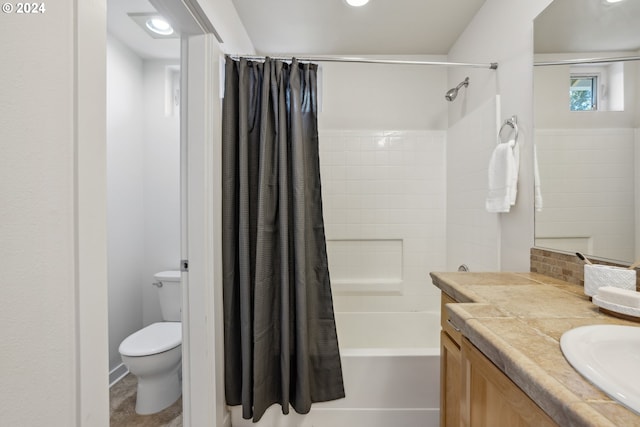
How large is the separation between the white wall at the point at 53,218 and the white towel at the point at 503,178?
1.64 metres

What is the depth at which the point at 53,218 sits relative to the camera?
0.54 meters

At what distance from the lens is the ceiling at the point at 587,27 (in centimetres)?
91

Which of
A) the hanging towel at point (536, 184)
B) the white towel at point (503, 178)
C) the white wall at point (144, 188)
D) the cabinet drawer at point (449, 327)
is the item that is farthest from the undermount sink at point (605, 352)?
the white wall at point (144, 188)

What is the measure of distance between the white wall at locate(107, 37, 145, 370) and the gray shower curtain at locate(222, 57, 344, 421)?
3.93 feet

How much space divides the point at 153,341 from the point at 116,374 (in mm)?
670

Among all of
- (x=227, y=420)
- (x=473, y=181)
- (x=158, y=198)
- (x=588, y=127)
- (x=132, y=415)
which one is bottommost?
(x=132, y=415)

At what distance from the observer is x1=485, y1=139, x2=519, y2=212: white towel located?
4.51ft

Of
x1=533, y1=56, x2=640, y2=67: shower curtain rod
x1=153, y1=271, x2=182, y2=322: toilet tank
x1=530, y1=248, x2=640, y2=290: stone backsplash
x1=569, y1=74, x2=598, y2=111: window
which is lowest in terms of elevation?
x1=153, y1=271, x2=182, y2=322: toilet tank

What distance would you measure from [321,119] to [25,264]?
2.16 m

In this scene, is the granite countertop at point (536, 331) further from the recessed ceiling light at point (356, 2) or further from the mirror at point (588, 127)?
the recessed ceiling light at point (356, 2)

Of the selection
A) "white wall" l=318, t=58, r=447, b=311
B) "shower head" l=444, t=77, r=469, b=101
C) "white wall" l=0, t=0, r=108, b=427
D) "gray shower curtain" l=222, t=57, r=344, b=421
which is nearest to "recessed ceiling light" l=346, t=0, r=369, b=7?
"gray shower curtain" l=222, t=57, r=344, b=421

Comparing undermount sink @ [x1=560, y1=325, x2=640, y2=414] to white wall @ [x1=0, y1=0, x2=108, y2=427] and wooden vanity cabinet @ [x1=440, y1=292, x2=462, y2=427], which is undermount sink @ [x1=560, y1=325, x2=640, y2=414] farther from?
white wall @ [x1=0, y1=0, x2=108, y2=427]

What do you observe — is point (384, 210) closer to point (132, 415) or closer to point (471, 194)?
point (471, 194)

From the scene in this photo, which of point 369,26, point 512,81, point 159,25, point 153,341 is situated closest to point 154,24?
point 159,25
